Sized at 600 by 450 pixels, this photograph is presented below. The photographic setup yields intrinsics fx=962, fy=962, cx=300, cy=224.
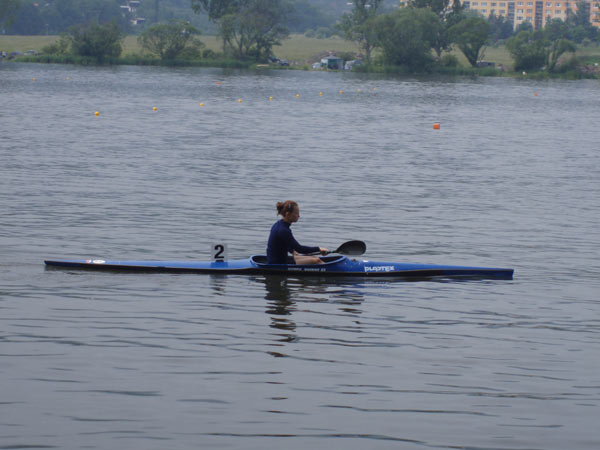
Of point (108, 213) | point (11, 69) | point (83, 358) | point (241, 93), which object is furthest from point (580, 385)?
point (11, 69)

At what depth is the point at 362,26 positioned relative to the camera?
13862cm

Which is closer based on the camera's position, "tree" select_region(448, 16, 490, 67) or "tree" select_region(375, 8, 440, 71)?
"tree" select_region(375, 8, 440, 71)

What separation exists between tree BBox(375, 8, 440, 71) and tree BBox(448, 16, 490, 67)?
3.87 m

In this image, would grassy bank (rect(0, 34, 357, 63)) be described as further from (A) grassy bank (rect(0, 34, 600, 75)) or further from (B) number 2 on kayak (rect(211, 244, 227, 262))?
(B) number 2 on kayak (rect(211, 244, 227, 262))

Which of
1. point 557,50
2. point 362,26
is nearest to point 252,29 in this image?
point 362,26

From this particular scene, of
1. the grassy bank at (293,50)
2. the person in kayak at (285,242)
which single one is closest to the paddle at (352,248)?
the person in kayak at (285,242)

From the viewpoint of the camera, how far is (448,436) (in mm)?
9477

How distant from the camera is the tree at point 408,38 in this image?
423 feet

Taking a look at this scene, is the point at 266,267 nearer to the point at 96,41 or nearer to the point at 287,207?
the point at 287,207

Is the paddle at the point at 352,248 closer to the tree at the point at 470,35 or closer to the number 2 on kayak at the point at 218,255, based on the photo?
the number 2 on kayak at the point at 218,255

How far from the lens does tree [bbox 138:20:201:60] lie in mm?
134000

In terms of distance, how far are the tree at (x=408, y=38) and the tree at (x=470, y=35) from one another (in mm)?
3874

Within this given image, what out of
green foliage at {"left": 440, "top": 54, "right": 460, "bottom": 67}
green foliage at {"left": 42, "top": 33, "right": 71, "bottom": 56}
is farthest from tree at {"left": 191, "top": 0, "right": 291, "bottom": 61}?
green foliage at {"left": 440, "top": 54, "right": 460, "bottom": 67}

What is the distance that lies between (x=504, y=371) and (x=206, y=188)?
16511 mm
